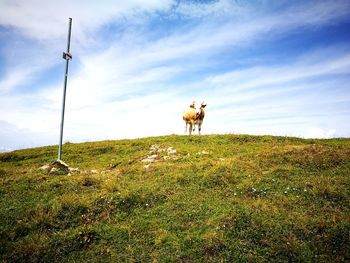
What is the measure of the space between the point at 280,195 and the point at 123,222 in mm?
6393

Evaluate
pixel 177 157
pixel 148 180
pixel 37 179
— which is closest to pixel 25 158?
pixel 37 179

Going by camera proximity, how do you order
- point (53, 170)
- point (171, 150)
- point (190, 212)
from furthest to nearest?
point (171, 150) < point (53, 170) < point (190, 212)

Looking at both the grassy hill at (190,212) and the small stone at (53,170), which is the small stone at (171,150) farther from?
the small stone at (53,170)

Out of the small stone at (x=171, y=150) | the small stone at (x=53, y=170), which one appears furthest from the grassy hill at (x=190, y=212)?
→ the small stone at (x=171, y=150)

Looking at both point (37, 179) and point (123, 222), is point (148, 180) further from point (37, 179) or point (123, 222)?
point (37, 179)

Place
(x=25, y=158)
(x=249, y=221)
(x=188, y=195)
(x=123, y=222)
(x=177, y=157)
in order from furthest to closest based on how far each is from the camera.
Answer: (x=25, y=158) → (x=177, y=157) → (x=188, y=195) → (x=123, y=222) → (x=249, y=221)

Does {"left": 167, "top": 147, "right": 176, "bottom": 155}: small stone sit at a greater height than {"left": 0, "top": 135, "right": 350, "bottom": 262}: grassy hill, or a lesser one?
greater

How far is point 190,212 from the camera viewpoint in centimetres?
1082

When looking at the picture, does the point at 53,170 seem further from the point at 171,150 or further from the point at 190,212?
the point at 190,212

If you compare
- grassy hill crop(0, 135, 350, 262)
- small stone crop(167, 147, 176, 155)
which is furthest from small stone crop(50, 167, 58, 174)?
small stone crop(167, 147, 176, 155)

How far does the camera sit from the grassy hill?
852 centimetres

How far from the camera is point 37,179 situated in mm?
15172

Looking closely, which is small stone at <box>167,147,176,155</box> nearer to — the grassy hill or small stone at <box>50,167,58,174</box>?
the grassy hill

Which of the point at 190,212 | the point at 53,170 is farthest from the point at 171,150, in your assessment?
the point at 190,212
